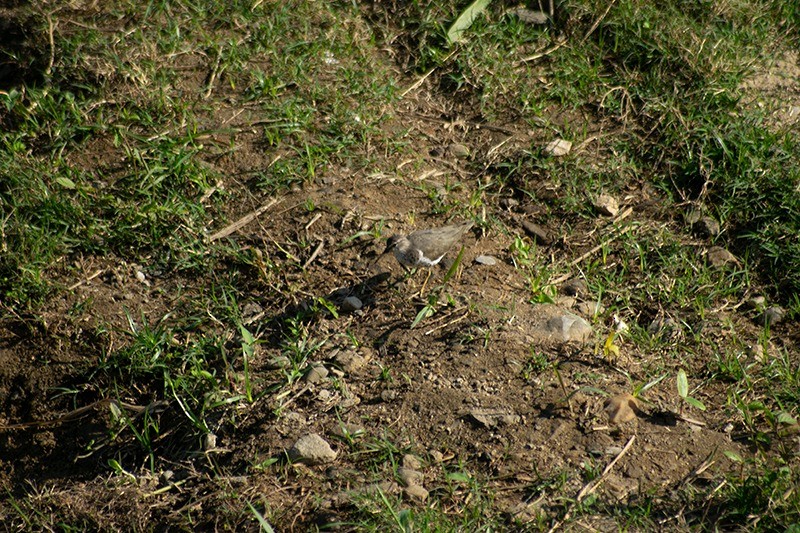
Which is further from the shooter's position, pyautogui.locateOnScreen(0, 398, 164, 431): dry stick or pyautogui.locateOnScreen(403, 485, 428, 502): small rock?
pyautogui.locateOnScreen(0, 398, 164, 431): dry stick

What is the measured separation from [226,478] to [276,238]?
1258 millimetres

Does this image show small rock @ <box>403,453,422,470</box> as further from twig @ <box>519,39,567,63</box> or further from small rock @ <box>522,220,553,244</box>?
twig @ <box>519,39,567,63</box>

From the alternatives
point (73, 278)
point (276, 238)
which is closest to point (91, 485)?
point (73, 278)

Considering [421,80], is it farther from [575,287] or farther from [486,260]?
[575,287]

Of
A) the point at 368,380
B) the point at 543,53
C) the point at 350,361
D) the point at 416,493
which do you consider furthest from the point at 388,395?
the point at 543,53

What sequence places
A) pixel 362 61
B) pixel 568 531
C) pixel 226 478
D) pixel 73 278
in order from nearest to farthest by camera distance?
pixel 568 531 < pixel 226 478 < pixel 73 278 < pixel 362 61

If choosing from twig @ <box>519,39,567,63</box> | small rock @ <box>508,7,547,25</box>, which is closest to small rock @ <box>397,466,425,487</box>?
twig @ <box>519,39,567,63</box>

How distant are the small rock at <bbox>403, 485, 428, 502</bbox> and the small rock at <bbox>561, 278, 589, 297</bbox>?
126 centimetres

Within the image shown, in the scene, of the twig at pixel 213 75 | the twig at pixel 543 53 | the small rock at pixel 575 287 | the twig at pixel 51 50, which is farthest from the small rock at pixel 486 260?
the twig at pixel 51 50

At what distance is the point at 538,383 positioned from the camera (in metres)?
3.39

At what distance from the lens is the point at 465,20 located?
489 centimetres

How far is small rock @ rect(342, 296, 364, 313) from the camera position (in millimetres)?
3711

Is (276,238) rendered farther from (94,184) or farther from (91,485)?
(91,485)

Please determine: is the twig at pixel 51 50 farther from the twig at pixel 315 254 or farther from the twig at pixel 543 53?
the twig at pixel 543 53
